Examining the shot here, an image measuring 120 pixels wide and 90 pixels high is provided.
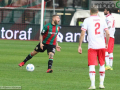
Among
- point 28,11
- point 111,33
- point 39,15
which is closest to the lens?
point 111,33

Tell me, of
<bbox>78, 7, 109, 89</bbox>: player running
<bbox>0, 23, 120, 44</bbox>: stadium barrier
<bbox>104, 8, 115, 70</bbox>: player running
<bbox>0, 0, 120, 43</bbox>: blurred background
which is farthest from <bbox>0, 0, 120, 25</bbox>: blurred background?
<bbox>78, 7, 109, 89</bbox>: player running

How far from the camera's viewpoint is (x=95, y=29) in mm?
8891

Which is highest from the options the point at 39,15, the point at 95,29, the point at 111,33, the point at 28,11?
the point at 95,29

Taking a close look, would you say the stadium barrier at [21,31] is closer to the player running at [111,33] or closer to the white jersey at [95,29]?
the player running at [111,33]

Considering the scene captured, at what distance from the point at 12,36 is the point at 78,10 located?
7568 millimetres

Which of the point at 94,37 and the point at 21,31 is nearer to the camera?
the point at 94,37

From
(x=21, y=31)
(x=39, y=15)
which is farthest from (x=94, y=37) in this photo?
(x=39, y=15)

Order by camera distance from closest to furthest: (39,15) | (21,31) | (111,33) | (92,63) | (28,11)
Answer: (92,63), (111,33), (21,31), (39,15), (28,11)

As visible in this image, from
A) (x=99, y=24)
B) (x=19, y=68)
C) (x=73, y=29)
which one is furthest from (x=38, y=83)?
(x=73, y=29)

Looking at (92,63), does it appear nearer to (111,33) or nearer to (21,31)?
(111,33)

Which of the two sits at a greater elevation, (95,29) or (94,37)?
(95,29)

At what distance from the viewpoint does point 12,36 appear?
2995 cm

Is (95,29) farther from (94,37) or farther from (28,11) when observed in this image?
(28,11)

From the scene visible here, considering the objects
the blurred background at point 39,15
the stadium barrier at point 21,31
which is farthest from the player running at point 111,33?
the stadium barrier at point 21,31
